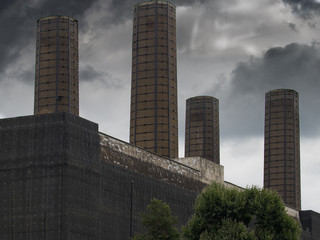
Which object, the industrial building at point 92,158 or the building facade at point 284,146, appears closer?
the industrial building at point 92,158

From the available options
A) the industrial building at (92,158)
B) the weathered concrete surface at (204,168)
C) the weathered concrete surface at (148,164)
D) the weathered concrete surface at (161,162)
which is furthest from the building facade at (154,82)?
the weathered concrete surface at (148,164)

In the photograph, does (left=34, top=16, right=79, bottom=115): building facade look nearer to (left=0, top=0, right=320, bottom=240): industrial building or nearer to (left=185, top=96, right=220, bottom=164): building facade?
(left=0, top=0, right=320, bottom=240): industrial building

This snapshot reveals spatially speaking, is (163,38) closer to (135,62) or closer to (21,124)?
(135,62)

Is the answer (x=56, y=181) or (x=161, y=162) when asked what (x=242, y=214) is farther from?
(x=161, y=162)

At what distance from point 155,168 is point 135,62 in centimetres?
1859

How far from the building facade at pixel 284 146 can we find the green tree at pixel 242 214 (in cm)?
5342

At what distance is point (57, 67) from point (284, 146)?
33859 mm

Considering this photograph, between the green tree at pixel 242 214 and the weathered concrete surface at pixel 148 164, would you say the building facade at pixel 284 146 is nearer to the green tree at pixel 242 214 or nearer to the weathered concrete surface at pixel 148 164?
the weathered concrete surface at pixel 148 164

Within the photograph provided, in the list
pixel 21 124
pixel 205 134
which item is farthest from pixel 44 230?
pixel 205 134

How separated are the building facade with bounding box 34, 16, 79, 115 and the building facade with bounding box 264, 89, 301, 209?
30296mm

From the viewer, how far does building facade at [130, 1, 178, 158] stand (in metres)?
68.9

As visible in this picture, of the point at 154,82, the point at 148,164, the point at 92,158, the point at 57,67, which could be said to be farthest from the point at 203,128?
the point at 92,158

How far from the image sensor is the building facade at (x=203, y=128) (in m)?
91.0

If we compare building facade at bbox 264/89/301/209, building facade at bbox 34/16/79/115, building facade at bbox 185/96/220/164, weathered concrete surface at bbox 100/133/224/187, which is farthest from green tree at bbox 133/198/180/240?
building facade at bbox 264/89/301/209
